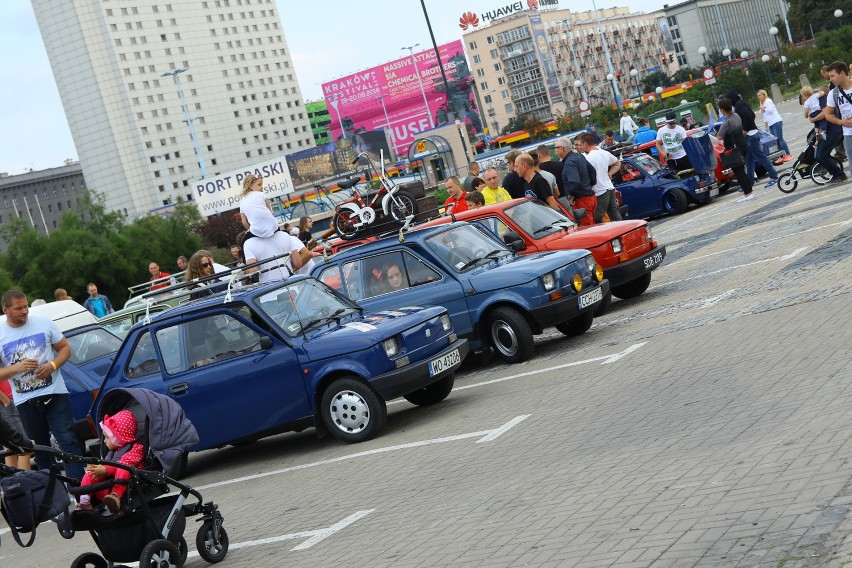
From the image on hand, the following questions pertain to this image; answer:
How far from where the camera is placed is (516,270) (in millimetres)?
13273

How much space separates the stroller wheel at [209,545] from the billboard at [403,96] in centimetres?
17594

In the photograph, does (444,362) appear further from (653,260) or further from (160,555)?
(653,260)

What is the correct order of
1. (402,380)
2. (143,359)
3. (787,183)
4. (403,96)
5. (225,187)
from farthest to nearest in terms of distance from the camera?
(403,96) → (225,187) → (787,183) → (143,359) → (402,380)

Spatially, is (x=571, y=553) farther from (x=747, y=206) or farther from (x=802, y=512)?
(x=747, y=206)

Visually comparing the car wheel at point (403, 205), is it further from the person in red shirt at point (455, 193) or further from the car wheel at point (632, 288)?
the car wheel at point (632, 288)

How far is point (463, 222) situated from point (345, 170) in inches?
4749

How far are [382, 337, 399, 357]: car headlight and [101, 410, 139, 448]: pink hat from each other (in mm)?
3536

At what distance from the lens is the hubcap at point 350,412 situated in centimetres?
1109

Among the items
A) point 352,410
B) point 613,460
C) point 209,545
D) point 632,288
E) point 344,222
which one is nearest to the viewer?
point 613,460

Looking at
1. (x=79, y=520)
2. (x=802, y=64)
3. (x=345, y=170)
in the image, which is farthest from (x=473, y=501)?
(x=345, y=170)

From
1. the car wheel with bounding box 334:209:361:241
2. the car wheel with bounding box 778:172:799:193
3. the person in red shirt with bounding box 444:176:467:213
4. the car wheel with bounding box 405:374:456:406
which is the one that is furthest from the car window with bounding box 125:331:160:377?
the car wheel with bounding box 778:172:799:193

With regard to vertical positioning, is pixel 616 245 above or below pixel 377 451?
above

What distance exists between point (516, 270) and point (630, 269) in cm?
236

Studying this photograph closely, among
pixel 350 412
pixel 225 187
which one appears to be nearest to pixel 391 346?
pixel 350 412
